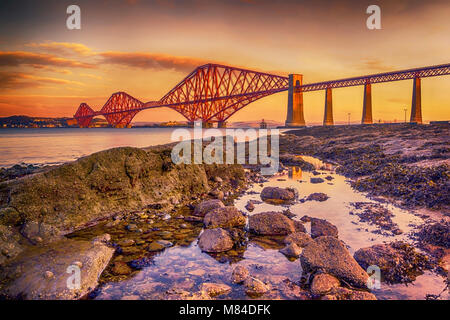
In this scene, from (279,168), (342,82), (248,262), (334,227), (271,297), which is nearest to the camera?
(271,297)

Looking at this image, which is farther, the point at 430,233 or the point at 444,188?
the point at 444,188

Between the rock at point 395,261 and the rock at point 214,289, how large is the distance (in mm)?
2101

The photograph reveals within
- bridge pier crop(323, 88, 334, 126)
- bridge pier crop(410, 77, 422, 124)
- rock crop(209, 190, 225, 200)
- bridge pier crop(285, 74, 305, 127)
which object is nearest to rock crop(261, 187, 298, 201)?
rock crop(209, 190, 225, 200)

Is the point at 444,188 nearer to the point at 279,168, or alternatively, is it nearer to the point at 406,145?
the point at 279,168

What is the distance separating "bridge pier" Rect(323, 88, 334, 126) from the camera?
51.3 m

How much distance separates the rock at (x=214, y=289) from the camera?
320cm

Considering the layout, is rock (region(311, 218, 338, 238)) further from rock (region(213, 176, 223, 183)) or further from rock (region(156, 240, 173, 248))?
rock (region(213, 176, 223, 183))

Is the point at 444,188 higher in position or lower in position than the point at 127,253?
higher

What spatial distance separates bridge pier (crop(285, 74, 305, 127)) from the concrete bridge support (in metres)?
16.7

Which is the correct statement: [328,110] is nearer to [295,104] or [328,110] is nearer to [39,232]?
[295,104]

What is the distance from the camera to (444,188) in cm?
671

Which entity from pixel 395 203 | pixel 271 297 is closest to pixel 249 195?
pixel 395 203

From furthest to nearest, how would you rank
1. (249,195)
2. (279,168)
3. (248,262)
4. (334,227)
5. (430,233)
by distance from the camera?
(279,168)
(249,195)
(334,227)
(430,233)
(248,262)

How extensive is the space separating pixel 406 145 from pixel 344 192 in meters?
8.65
